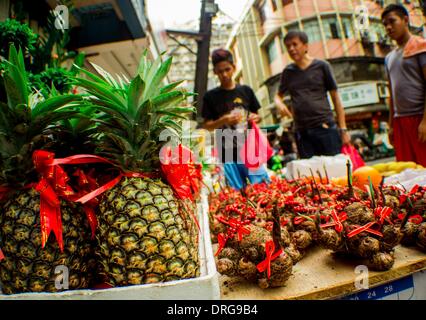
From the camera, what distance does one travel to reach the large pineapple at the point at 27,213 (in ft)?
3.37

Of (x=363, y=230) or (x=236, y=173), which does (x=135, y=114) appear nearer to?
(x=363, y=230)

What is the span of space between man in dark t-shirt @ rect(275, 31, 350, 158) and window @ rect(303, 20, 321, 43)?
2137 centimetres

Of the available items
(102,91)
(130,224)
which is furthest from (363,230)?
(102,91)

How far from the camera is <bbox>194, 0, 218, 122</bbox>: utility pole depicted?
741 centimetres

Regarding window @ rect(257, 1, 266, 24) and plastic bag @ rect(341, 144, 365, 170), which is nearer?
plastic bag @ rect(341, 144, 365, 170)

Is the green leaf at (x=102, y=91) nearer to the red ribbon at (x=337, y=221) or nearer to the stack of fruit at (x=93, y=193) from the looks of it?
the stack of fruit at (x=93, y=193)

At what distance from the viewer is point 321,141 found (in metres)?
3.77

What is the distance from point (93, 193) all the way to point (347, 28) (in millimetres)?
26990

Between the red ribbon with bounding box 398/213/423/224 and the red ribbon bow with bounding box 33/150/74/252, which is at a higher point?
the red ribbon bow with bounding box 33/150/74/252

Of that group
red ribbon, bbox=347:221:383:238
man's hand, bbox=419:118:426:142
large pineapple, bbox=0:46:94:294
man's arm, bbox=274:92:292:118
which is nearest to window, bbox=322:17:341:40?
man's arm, bbox=274:92:292:118

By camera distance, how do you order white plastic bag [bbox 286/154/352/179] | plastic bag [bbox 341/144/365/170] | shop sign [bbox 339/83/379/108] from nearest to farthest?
white plastic bag [bbox 286/154/352/179] → plastic bag [bbox 341/144/365/170] → shop sign [bbox 339/83/379/108]

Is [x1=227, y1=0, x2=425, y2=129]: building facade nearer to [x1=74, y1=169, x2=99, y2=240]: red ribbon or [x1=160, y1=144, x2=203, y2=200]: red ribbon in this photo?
[x1=160, y1=144, x2=203, y2=200]: red ribbon

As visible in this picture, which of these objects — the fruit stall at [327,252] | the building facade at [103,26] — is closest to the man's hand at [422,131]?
the fruit stall at [327,252]
